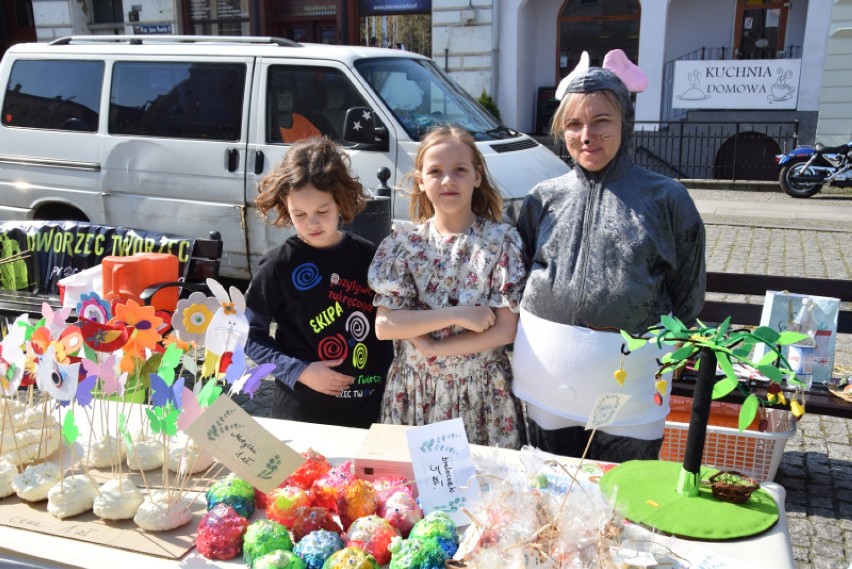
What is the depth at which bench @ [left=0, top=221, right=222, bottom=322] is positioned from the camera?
4.54 meters

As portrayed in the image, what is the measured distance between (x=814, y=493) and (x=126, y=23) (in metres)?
16.6

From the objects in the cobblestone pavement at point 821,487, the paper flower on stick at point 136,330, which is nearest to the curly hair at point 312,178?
the paper flower on stick at point 136,330

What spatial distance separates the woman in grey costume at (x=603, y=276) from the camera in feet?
6.45

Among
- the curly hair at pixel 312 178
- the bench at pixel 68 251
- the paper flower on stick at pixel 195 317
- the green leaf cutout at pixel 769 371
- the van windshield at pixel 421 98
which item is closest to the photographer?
the green leaf cutout at pixel 769 371

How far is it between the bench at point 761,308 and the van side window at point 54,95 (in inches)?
203

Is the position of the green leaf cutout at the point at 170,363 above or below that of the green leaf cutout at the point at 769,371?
below

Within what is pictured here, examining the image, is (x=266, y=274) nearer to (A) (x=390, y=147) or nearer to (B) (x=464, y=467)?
(B) (x=464, y=467)

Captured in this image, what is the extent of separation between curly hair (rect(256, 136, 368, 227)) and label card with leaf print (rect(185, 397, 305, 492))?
2.75 ft

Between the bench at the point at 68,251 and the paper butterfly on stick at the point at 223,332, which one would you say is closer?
the paper butterfly on stick at the point at 223,332

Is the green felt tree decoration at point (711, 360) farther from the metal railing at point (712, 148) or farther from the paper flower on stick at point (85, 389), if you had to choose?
the metal railing at point (712, 148)

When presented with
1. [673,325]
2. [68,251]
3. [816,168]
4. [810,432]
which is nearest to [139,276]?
[68,251]

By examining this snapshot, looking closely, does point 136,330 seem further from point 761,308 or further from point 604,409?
point 761,308

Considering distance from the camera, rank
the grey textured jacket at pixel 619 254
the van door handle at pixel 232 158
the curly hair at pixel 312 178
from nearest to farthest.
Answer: the grey textured jacket at pixel 619 254, the curly hair at pixel 312 178, the van door handle at pixel 232 158

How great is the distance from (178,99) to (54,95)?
1.28m
